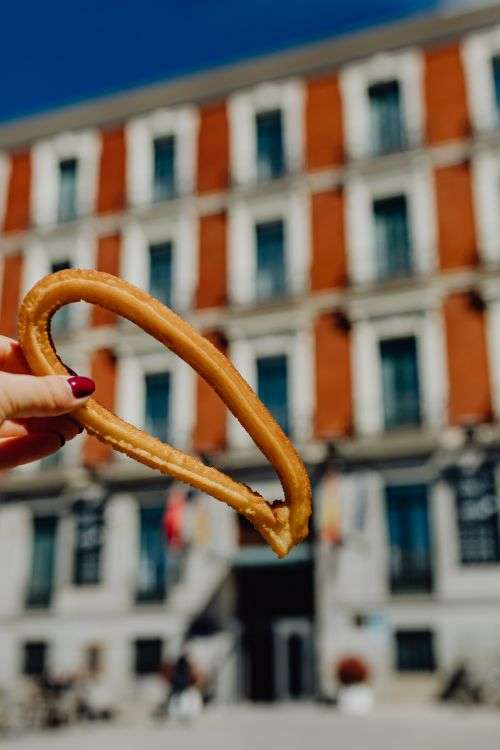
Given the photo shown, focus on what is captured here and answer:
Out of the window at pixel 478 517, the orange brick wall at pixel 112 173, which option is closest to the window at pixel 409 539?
the window at pixel 478 517

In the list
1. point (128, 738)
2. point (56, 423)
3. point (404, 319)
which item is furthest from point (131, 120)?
point (56, 423)

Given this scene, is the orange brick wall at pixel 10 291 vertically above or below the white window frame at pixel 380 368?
above

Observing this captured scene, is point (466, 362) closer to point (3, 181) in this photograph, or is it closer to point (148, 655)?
point (148, 655)

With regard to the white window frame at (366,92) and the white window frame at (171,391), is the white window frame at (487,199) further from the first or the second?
the white window frame at (171,391)

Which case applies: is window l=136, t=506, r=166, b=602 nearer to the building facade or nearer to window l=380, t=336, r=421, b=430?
the building facade

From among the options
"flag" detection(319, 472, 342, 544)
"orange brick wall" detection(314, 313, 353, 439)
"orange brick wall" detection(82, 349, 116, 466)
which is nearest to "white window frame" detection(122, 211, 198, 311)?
"orange brick wall" detection(82, 349, 116, 466)
